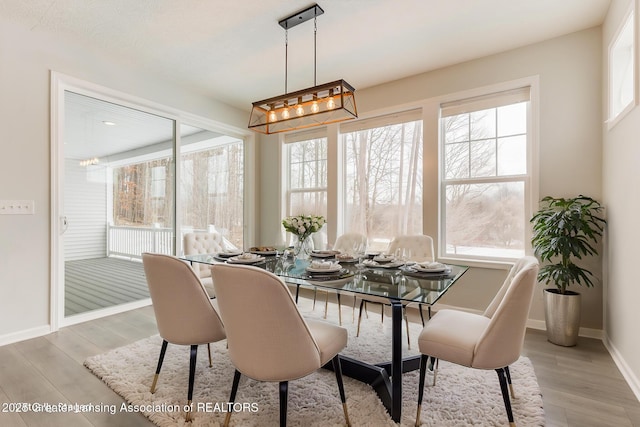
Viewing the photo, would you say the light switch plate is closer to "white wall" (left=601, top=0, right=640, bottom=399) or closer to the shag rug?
the shag rug

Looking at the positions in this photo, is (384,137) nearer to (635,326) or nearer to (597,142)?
(597,142)

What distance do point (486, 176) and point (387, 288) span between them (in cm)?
236

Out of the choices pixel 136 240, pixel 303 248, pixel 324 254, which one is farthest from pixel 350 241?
pixel 136 240

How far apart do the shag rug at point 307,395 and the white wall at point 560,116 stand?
3.49 feet

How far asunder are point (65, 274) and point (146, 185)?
128cm

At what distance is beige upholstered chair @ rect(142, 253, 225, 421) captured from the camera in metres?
1.68

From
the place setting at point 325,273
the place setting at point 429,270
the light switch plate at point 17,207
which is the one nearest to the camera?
the place setting at point 325,273

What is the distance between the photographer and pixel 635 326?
2012 millimetres

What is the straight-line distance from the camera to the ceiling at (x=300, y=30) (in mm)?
2502

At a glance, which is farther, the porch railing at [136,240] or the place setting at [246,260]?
the porch railing at [136,240]

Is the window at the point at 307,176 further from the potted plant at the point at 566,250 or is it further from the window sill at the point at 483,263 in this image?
the potted plant at the point at 566,250

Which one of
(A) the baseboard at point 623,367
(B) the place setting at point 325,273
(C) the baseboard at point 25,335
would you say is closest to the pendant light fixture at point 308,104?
(B) the place setting at point 325,273

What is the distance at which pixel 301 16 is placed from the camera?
260cm

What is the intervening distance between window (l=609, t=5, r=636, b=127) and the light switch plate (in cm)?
491
